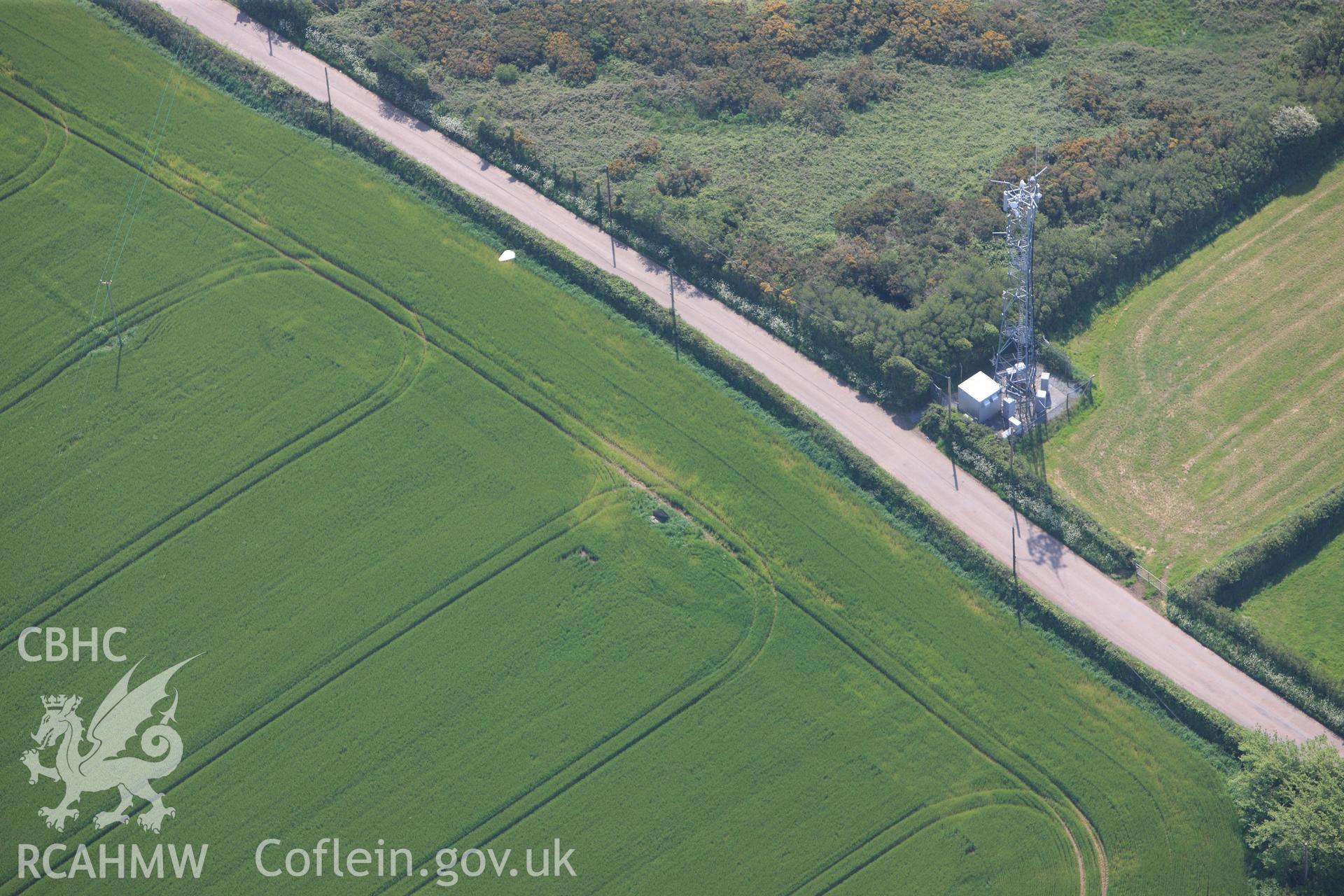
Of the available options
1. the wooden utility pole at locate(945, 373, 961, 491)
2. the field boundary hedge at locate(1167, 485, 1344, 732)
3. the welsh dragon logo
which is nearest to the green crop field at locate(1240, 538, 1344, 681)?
the field boundary hedge at locate(1167, 485, 1344, 732)

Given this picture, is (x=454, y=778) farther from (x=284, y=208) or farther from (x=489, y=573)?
(x=284, y=208)

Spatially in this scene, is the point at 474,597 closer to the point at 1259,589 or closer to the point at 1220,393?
the point at 1259,589

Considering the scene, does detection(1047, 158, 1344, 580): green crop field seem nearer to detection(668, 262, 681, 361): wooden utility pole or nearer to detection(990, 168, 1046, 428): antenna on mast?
detection(990, 168, 1046, 428): antenna on mast

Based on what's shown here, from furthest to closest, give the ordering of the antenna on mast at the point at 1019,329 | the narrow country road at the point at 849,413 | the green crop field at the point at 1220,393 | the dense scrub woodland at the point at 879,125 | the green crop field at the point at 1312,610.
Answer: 1. the dense scrub woodland at the point at 879,125
2. the antenna on mast at the point at 1019,329
3. the green crop field at the point at 1220,393
4. the green crop field at the point at 1312,610
5. the narrow country road at the point at 849,413

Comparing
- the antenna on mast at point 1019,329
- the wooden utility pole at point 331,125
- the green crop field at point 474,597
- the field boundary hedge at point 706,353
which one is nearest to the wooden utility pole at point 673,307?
the field boundary hedge at point 706,353

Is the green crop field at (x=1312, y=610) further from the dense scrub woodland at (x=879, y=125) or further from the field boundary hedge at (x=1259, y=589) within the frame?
the dense scrub woodland at (x=879, y=125)

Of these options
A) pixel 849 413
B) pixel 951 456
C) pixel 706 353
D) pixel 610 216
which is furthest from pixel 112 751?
pixel 951 456
